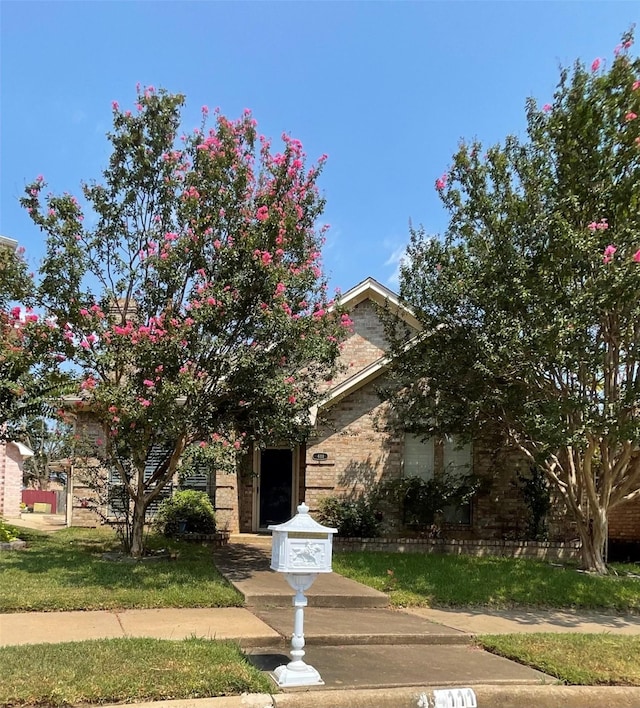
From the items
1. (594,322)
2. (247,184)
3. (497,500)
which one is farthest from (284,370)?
(497,500)

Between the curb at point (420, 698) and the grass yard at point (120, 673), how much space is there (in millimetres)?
143

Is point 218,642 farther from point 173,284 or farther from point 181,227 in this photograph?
point 181,227

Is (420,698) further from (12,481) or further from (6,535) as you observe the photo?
(12,481)

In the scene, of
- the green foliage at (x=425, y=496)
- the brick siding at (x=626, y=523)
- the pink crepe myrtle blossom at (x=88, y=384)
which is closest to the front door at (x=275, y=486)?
the green foliage at (x=425, y=496)

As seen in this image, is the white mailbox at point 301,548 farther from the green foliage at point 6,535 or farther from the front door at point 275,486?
the front door at point 275,486

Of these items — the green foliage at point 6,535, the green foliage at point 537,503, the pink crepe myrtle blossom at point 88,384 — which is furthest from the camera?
the green foliage at point 537,503

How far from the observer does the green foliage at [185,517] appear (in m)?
15.0

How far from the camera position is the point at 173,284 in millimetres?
10539

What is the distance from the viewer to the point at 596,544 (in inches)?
488

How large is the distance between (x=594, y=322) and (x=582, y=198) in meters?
1.99

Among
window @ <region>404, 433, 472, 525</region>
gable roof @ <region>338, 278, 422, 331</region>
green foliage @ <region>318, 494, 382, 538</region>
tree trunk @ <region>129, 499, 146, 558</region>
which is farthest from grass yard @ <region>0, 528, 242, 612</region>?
gable roof @ <region>338, 278, 422, 331</region>

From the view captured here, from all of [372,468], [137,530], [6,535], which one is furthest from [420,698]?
[372,468]

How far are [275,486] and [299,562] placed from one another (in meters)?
11.7

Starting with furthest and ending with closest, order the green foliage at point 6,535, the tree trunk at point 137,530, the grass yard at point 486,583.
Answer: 1. the green foliage at point 6,535
2. the tree trunk at point 137,530
3. the grass yard at point 486,583
